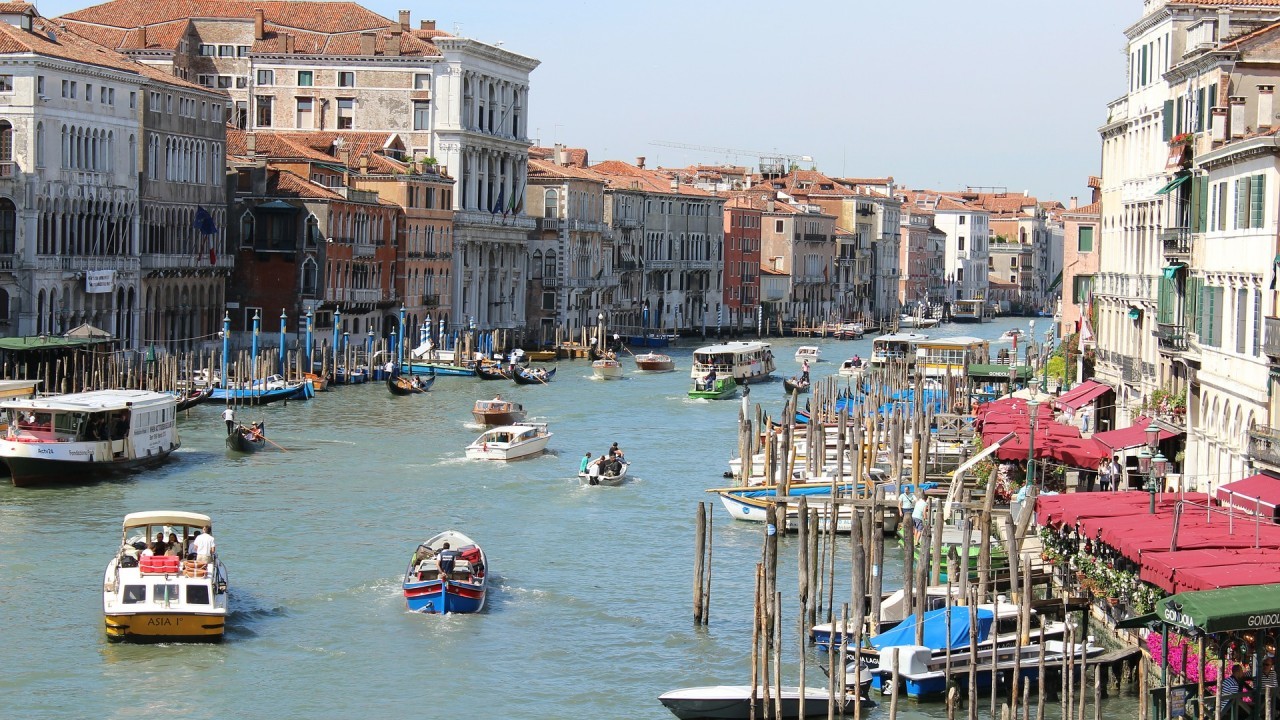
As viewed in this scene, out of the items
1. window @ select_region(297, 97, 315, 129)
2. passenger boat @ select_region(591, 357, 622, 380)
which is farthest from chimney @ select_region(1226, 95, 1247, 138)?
window @ select_region(297, 97, 315, 129)

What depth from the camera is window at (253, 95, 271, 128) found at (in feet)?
172

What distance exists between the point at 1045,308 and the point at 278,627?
90588 mm

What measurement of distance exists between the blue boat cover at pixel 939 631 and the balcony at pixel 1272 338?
10.1 feet

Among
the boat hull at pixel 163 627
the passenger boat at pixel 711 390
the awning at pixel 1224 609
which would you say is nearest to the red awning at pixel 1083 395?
the boat hull at pixel 163 627

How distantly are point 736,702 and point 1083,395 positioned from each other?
12479mm

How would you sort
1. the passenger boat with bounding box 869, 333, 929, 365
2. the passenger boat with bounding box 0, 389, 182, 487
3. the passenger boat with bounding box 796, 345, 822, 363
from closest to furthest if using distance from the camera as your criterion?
the passenger boat with bounding box 0, 389, 182, 487, the passenger boat with bounding box 869, 333, 929, 365, the passenger boat with bounding box 796, 345, 822, 363

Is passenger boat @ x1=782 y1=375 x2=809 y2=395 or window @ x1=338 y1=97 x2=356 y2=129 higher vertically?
window @ x1=338 y1=97 x2=356 y2=129

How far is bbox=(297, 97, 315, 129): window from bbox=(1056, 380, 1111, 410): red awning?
98.0ft

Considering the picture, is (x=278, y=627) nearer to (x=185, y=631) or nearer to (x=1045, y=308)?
(x=185, y=631)

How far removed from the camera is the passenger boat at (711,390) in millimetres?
40594

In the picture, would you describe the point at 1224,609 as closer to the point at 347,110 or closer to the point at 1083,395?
the point at 1083,395

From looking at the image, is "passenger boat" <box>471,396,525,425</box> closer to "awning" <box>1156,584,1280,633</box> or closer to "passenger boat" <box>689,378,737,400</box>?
"passenger boat" <box>689,378,737,400</box>

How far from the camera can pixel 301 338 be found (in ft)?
142

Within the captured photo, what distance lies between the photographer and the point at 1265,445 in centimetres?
1577
